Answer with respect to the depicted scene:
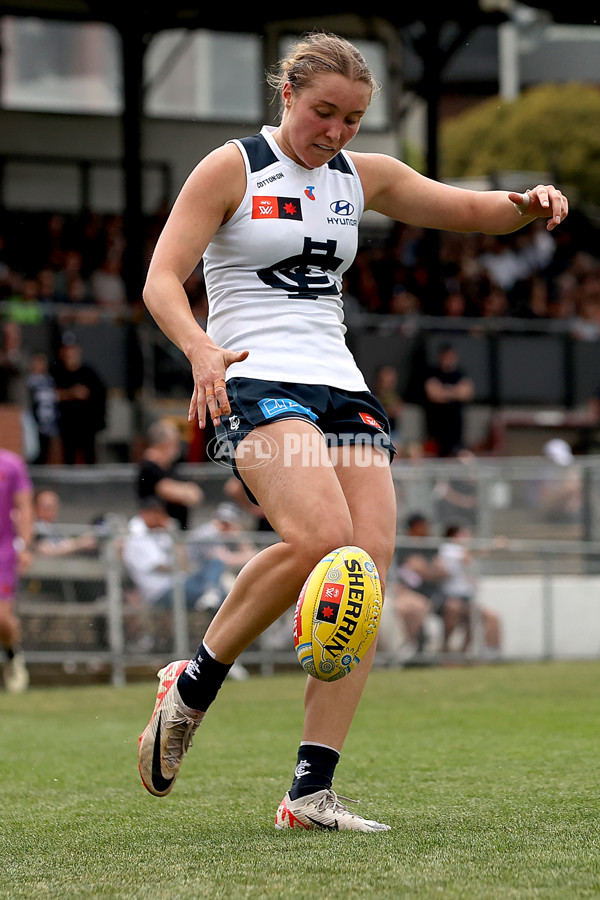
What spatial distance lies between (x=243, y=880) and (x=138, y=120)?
58.3ft

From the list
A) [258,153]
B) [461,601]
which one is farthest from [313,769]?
[461,601]

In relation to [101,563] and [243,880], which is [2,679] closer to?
[101,563]

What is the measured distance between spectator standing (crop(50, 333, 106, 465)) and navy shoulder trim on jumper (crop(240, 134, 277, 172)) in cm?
1076

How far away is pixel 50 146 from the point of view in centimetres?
2377

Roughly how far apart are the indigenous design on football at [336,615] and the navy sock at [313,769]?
1.06ft

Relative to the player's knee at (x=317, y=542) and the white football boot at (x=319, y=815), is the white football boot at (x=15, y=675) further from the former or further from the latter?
the player's knee at (x=317, y=542)

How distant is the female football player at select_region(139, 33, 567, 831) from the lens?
3.77m

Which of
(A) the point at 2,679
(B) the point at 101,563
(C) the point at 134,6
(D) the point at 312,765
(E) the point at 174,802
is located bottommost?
(A) the point at 2,679

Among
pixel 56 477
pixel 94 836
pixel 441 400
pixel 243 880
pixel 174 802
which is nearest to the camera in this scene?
pixel 243 880

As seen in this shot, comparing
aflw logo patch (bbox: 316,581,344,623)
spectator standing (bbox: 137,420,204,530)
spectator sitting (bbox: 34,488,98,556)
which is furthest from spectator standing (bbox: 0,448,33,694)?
aflw logo patch (bbox: 316,581,344,623)

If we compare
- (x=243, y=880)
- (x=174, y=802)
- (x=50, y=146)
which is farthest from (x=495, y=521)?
(x=50, y=146)

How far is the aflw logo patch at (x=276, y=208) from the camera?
3953mm

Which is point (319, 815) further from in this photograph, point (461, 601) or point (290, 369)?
point (461, 601)

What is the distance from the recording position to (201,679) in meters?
3.92
